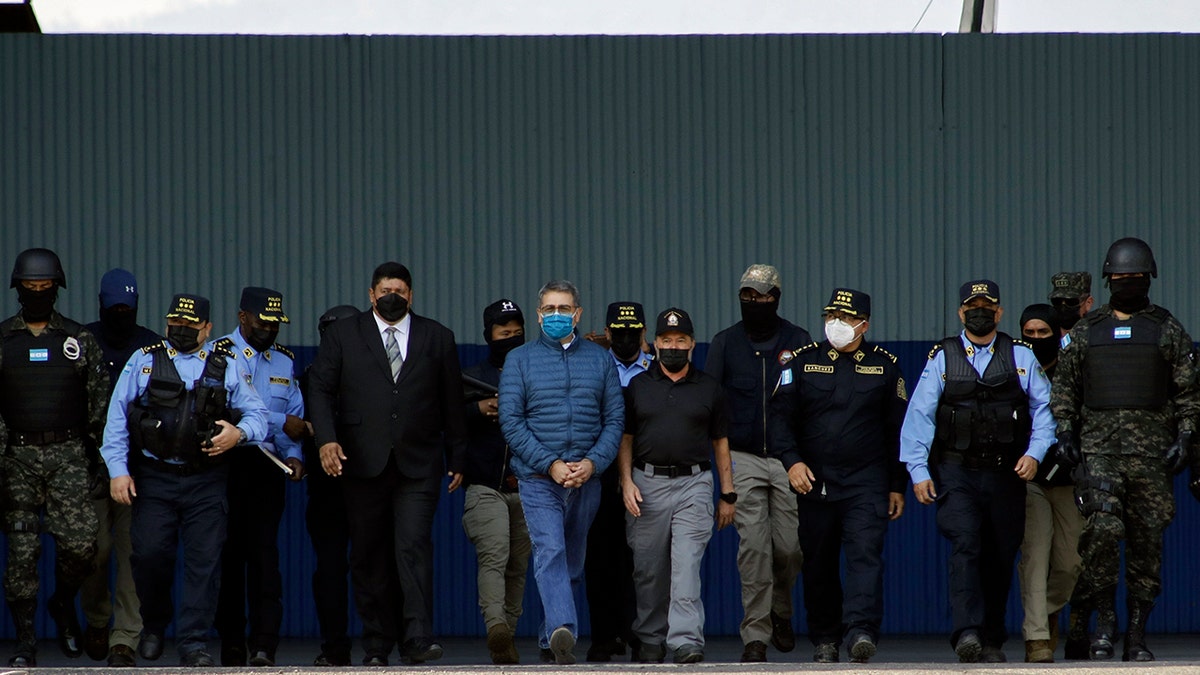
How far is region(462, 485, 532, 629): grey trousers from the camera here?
9391 millimetres

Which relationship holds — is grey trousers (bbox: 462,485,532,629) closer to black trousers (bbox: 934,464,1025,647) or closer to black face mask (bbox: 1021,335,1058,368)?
black trousers (bbox: 934,464,1025,647)

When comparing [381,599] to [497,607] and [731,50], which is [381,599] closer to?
[497,607]

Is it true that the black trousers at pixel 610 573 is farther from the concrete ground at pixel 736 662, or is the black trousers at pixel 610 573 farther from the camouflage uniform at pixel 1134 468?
the camouflage uniform at pixel 1134 468

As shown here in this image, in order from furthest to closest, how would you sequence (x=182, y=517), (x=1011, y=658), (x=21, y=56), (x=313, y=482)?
1. (x=21, y=56)
2. (x=1011, y=658)
3. (x=313, y=482)
4. (x=182, y=517)

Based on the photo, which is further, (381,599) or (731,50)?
(731,50)

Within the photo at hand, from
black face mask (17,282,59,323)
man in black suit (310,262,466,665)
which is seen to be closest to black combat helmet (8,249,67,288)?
black face mask (17,282,59,323)

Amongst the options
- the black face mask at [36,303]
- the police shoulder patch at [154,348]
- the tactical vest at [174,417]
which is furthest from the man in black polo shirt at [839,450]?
the black face mask at [36,303]

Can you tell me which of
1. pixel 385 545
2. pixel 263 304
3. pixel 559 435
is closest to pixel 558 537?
pixel 559 435

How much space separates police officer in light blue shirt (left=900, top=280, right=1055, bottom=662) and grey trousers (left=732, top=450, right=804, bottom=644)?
0.87 m

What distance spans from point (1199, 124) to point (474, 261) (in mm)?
5228

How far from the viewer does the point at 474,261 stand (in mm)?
12070

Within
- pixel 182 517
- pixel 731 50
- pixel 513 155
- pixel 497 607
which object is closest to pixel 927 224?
pixel 731 50

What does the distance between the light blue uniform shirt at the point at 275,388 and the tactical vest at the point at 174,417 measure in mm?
523

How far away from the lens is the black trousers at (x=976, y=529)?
890 cm
